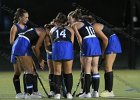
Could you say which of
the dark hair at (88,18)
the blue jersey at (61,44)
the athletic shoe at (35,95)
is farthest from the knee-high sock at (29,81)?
the dark hair at (88,18)

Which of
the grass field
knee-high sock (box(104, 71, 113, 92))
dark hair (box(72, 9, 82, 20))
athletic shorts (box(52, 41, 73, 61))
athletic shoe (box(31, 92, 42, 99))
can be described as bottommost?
the grass field

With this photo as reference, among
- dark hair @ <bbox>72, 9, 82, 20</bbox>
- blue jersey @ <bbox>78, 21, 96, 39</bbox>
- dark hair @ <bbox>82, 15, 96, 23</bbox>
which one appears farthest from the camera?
dark hair @ <bbox>82, 15, 96, 23</bbox>

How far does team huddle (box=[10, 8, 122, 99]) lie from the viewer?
9641mm

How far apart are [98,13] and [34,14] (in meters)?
3.58

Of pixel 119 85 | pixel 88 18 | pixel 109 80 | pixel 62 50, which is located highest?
pixel 88 18

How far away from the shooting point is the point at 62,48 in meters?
9.55

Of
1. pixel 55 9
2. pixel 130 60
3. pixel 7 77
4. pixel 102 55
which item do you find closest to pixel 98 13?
pixel 55 9

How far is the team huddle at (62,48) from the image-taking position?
964 centimetres

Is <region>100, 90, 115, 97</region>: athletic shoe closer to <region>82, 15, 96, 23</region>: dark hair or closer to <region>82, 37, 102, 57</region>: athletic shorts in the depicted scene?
<region>82, 37, 102, 57</region>: athletic shorts

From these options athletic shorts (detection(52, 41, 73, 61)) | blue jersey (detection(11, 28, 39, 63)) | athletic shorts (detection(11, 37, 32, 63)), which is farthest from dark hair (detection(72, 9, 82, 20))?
athletic shorts (detection(11, 37, 32, 63))

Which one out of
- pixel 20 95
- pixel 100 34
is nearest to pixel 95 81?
pixel 100 34

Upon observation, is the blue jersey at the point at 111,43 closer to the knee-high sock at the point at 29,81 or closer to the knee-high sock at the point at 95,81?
the knee-high sock at the point at 95,81

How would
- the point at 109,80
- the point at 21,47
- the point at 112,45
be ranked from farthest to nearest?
the point at 109,80 < the point at 112,45 < the point at 21,47

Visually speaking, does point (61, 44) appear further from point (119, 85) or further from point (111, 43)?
point (119, 85)
